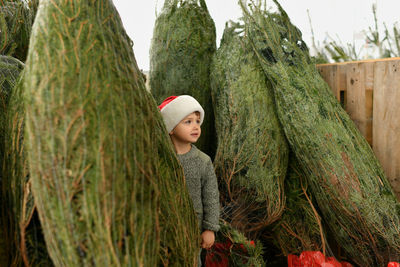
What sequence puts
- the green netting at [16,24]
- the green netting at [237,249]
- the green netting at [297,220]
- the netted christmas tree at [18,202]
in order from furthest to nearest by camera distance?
the green netting at [297,220], the green netting at [237,249], the green netting at [16,24], the netted christmas tree at [18,202]

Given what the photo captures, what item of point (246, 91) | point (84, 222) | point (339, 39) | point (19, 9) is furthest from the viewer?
point (339, 39)

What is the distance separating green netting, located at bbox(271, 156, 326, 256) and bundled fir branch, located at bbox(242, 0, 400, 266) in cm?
7

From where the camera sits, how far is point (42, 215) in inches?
22.9

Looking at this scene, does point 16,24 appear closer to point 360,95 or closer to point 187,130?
point 187,130

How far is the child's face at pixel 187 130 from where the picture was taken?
4.09ft

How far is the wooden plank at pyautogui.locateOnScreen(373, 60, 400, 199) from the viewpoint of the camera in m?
1.60

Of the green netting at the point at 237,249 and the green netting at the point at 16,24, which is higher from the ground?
the green netting at the point at 16,24

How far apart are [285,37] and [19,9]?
1163mm

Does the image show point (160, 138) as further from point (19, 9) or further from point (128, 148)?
point (19, 9)

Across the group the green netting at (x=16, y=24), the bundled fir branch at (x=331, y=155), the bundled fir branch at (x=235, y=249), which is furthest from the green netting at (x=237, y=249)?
the green netting at (x=16, y=24)

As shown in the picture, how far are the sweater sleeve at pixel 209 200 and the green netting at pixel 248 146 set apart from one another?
36 cm

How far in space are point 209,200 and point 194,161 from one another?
161 millimetres

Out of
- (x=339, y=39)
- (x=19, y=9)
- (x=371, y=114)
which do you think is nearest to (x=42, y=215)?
(x=19, y=9)

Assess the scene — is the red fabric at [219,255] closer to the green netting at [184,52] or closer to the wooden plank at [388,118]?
the green netting at [184,52]
